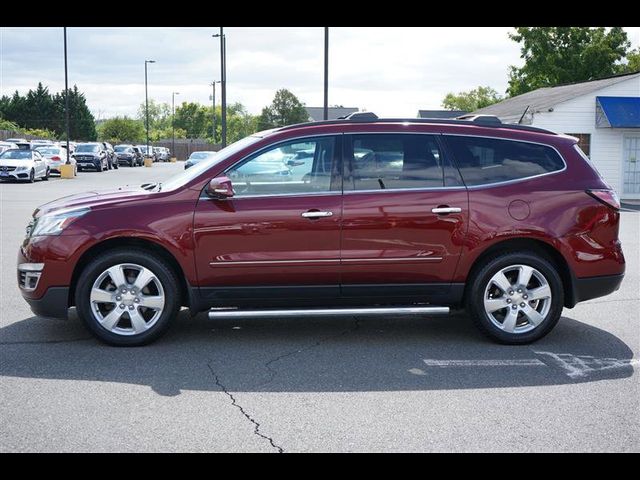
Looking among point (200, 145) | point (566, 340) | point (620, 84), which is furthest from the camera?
point (200, 145)

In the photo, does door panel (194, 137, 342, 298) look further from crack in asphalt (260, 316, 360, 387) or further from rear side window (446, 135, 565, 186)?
rear side window (446, 135, 565, 186)

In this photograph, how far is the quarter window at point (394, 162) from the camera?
6391mm

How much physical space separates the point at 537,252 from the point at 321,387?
2362mm

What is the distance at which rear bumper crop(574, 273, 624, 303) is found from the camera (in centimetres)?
648

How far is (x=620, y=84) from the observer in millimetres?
27688

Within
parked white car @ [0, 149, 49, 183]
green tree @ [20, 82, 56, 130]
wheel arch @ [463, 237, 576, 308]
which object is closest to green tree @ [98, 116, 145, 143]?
green tree @ [20, 82, 56, 130]

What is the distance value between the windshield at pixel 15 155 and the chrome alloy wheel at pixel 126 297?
2839 cm

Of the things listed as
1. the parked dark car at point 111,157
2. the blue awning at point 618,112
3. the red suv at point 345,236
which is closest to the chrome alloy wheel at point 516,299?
the red suv at point 345,236

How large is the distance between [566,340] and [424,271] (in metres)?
1.38

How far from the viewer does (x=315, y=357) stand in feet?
19.7

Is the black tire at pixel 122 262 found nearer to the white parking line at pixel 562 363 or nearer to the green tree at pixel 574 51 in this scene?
the white parking line at pixel 562 363

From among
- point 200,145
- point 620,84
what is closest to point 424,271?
point 620,84

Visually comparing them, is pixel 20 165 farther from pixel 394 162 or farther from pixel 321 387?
pixel 321 387

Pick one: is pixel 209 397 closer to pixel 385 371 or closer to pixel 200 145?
pixel 385 371
